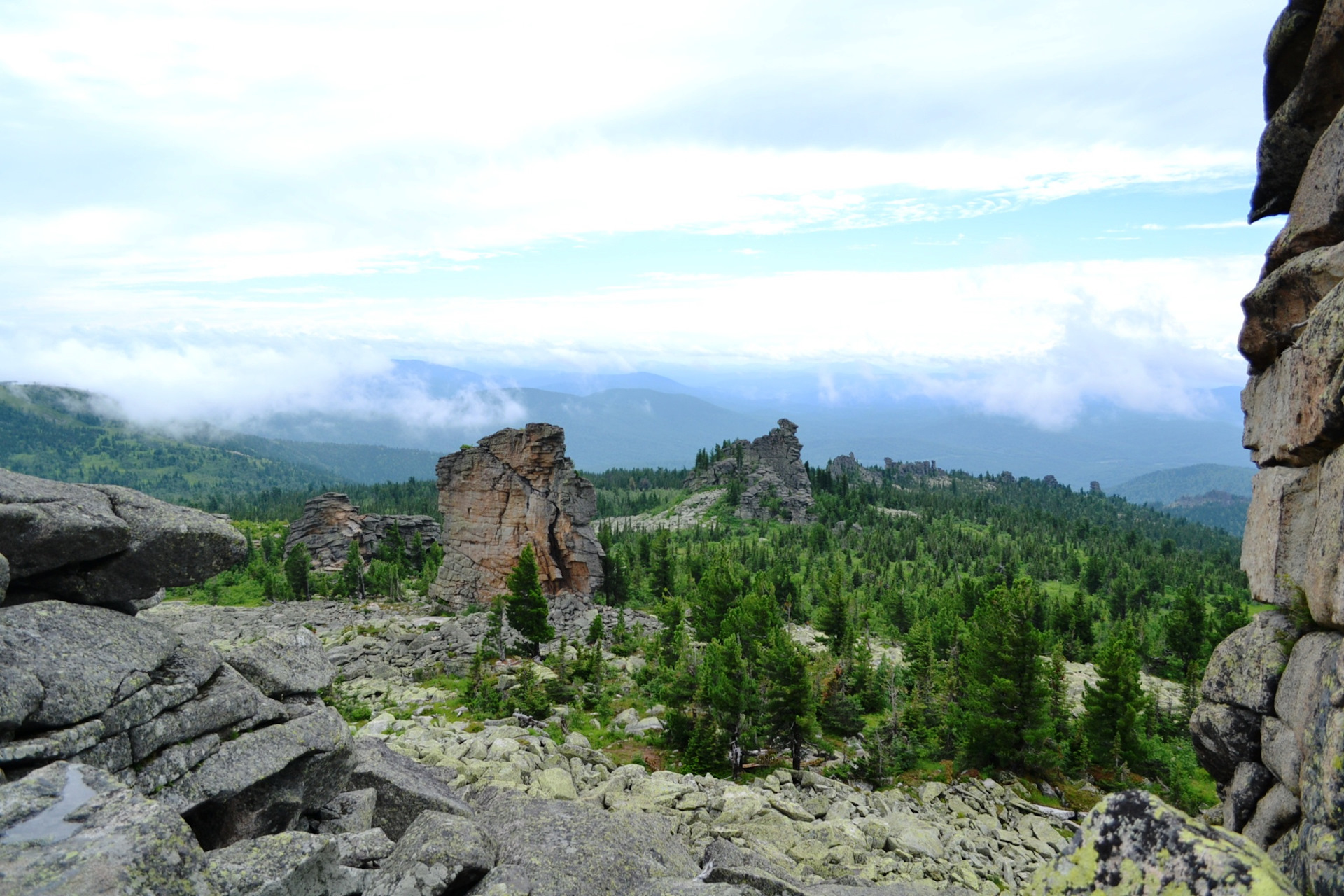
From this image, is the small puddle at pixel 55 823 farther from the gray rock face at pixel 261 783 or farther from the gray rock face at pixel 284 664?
the gray rock face at pixel 284 664

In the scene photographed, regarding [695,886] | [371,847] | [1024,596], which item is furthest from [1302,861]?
[1024,596]

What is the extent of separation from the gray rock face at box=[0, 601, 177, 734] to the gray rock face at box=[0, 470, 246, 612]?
0.68m

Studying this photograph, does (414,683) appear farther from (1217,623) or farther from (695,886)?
(1217,623)

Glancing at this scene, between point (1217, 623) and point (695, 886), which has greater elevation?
point (695, 886)

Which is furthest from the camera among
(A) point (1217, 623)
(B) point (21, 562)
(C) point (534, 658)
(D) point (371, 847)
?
(A) point (1217, 623)

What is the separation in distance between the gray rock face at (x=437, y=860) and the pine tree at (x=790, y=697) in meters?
22.4

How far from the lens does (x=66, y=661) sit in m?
11.1

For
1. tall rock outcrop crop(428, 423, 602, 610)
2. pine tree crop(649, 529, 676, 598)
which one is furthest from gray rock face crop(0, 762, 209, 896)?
pine tree crop(649, 529, 676, 598)

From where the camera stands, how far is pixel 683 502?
178875 millimetres

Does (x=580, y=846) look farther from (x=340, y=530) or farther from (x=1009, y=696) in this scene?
(x=340, y=530)

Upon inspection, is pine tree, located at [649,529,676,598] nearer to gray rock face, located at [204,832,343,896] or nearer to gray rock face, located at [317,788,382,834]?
gray rock face, located at [317,788,382,834]

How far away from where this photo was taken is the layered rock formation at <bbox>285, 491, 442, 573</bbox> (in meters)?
102

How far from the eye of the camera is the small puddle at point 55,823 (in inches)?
319

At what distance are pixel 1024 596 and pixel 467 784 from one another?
97.0 feet
